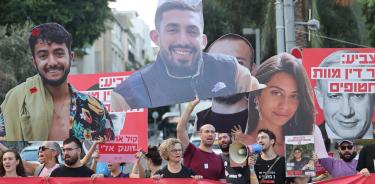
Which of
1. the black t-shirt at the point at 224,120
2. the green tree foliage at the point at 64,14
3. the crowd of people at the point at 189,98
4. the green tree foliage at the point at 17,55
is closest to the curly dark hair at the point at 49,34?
the crowd of people at the point at 189,98

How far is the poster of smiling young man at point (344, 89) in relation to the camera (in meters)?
8.80

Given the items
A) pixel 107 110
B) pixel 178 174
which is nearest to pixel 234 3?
pixel 107 110

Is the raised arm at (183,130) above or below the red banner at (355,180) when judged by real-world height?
above

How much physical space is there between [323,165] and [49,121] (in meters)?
3.29

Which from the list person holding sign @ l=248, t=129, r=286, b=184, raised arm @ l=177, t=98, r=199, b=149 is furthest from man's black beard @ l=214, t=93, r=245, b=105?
person holding sign @ l=248, t=129, r=286, b=184

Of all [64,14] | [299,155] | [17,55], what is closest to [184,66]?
[299,155]

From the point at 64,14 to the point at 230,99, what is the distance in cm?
1926

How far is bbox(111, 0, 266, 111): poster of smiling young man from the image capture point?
28.6 feet

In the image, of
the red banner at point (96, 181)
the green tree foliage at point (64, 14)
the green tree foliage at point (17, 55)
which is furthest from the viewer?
the green tree foliage at point (64, 14)

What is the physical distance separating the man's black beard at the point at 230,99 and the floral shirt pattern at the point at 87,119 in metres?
1.39

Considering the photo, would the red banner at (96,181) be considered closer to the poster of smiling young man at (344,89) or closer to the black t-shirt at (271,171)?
the black t-shirt at (271,171)

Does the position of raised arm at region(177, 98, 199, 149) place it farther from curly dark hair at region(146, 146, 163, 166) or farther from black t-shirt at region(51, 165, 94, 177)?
black t-shirt at region(51, 165, 94, 177)

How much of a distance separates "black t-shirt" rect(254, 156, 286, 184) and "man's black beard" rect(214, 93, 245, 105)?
1.09 meters

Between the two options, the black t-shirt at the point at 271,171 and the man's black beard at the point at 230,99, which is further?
the man's black beard at the point at 230,99
